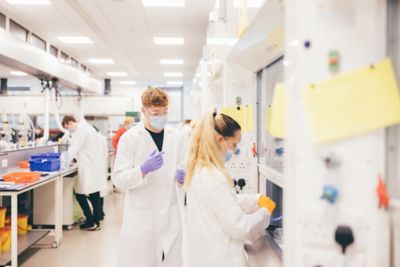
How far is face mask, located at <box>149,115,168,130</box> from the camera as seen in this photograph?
2.14 m

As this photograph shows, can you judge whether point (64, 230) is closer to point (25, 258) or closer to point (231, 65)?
point (25, 258)

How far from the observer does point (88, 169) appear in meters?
4.48

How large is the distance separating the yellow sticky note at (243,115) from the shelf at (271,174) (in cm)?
25

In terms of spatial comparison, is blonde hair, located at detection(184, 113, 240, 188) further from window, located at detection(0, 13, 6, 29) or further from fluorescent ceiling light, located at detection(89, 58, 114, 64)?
fluorescent ceiling light, located at detection(89, 58, 114, 64)

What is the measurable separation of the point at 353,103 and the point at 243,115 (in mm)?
1339

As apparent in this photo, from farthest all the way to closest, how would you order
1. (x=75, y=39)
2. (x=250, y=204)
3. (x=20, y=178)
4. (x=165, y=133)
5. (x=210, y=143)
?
(x=75, y=39) < (x=20, y=178) < (x=165, y=133) < (x=250, y=204) < (x=210, y=143)

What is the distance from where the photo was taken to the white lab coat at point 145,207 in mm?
2064

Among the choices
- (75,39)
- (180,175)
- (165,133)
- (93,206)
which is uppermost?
(75,39)

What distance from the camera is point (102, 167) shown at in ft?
15.2

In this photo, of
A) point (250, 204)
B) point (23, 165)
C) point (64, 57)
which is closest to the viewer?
point (250, 204)

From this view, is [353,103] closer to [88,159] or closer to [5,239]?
[5,239]

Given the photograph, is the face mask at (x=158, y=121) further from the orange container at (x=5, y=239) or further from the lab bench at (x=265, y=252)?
the orange container at (x=5, y=239)

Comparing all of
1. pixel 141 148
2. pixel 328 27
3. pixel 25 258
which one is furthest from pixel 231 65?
pixel 25 258

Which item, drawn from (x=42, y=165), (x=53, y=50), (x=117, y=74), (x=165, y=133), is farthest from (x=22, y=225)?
(x=117, y=74)
